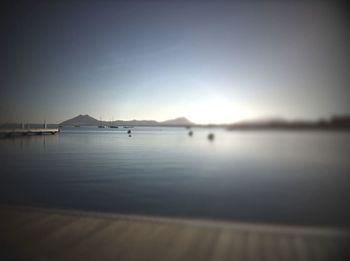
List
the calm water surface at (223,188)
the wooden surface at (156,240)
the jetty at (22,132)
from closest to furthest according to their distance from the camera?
1. the wooden surface at (156,240)
2. the calm water surface at (223,188)
3. the jetty at (22,132)

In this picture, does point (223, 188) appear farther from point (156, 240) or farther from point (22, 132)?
point (22, 132)

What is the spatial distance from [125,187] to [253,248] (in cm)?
718

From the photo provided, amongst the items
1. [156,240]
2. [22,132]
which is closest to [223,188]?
[156,240]

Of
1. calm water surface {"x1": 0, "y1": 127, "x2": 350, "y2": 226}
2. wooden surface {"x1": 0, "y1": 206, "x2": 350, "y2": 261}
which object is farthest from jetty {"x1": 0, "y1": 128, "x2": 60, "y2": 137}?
wooden surface {"x1": 0, "y1": 206, "x2": 350, "y2": 261}

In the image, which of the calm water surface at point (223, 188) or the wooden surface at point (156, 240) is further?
the calm water surface at point (223, 188)

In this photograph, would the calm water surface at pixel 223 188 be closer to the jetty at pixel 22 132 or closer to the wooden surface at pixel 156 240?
the wooden surface at pixel 156 240

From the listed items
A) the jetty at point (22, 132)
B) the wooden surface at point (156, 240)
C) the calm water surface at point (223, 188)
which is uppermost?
the jetty at point (22, 132)

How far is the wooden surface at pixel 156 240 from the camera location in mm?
2980

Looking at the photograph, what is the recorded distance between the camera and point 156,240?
11.0 feet

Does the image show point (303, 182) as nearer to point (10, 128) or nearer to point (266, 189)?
point (266, 189)

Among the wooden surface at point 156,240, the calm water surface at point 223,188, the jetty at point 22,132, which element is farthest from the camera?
the jetty at point 22,132

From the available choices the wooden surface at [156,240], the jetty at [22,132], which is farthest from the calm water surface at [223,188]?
the jetty at [22,132]

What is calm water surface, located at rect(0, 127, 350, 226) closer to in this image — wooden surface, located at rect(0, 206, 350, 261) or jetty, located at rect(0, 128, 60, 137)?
wooden surface, located at rect(0, 206, 350, 261)

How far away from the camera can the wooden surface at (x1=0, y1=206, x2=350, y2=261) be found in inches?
117
